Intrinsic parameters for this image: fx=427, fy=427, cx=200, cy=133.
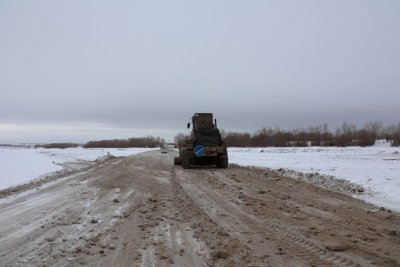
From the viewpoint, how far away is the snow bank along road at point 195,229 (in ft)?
19.7

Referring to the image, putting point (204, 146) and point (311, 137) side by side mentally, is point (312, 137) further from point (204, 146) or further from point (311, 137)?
point (204, 146)

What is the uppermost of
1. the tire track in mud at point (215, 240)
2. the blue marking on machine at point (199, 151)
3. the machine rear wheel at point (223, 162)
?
the blue marking on machine at point (199, 151)

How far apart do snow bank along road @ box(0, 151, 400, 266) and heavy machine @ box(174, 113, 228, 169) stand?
1121 cm

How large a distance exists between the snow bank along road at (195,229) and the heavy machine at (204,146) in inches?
441

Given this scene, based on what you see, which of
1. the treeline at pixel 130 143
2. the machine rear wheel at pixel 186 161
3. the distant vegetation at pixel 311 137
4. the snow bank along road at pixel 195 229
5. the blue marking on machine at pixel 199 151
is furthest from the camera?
the treeline at pixel 130 143

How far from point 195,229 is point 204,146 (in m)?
16.9

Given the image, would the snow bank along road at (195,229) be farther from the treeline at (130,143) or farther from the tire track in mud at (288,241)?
the treeline at (130,143)

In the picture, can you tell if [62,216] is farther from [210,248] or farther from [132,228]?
[210,248]

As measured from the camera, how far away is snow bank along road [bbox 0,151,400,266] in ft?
19.7

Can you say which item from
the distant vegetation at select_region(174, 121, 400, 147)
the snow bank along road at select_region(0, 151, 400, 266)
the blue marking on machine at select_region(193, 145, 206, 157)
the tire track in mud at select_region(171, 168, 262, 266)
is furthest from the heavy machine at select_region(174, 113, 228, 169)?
the distant vegetation at select_region(174, 121, 400, 147)

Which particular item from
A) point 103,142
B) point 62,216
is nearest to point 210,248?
point 62,216

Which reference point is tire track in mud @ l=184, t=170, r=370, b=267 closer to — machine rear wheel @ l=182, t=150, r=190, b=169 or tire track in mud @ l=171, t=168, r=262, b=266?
tire track in mud @ l=171, t=168, r=262, b=266

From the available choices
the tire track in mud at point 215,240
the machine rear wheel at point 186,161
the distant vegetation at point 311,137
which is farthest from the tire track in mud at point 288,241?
the distant vegetation at point 311,137

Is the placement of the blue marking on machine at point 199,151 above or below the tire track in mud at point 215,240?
above
